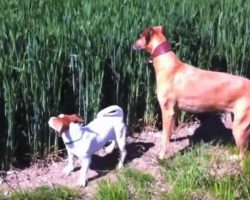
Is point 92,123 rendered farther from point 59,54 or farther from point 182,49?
point 182,49

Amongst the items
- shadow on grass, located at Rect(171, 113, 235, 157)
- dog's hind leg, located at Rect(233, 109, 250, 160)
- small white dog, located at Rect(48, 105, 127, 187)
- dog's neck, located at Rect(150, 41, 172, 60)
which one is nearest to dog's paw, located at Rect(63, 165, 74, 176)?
small white dog, located at Rect(48, 105, 127, 187)

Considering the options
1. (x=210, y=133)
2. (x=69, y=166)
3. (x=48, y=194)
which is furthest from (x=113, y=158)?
(x=210, y=133)

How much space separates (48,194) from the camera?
5.04 m

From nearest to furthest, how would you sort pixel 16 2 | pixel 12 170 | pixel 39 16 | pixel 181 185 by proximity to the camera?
pixel 181 185 → pixel 12 170 → pixel 39 16 → pixel 16 2

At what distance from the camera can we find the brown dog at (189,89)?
553 centimetres

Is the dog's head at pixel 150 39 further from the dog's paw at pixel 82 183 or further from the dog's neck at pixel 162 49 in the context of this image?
the dog's paw at pixel 82 183

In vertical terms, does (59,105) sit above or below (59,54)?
below

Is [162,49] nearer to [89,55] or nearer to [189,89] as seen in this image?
[189,89]

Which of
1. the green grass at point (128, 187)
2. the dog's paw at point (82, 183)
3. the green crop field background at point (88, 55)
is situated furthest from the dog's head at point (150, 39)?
the dog's paw at point (82, 183)

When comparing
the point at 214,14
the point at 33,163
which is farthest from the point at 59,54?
the point at 214,14

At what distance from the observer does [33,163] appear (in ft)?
18.5

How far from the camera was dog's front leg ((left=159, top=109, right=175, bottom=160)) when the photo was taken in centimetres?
568

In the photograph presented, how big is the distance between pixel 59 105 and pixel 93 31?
583 millimetres

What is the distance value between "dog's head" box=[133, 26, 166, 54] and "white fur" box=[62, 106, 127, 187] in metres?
0.53
